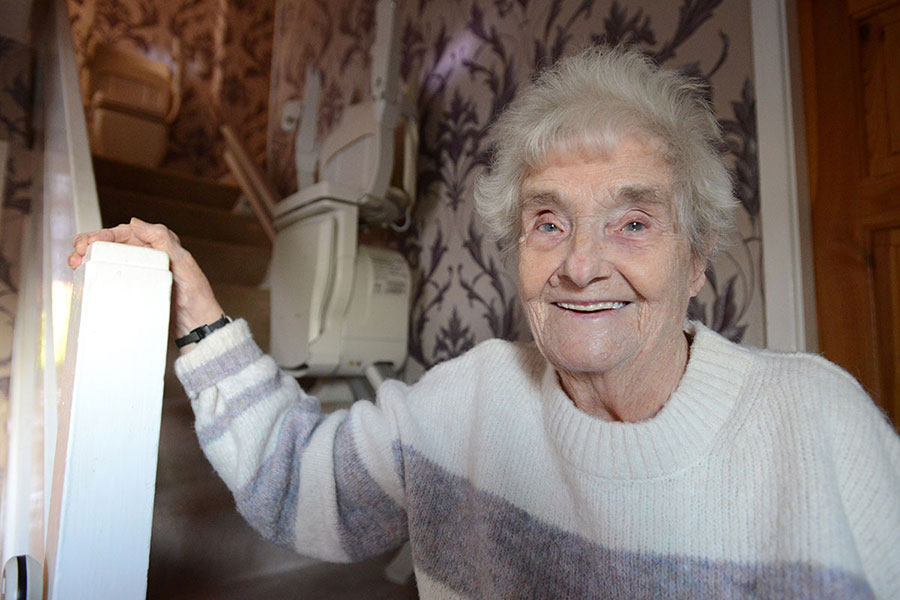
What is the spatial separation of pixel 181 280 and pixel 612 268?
552mm

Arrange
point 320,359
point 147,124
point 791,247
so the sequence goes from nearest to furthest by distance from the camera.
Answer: point 791,247 < point 320,359 < point 147,124

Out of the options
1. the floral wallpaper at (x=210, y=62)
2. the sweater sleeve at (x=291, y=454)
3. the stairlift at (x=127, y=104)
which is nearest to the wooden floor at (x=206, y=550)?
the sweater sleeve at (x=291, y=454)

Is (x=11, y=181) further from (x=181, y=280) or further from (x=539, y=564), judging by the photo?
(x=539, y=564)

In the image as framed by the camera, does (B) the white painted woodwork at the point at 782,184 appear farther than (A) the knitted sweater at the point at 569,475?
Yes

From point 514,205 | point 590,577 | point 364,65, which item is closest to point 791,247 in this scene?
point 514,205

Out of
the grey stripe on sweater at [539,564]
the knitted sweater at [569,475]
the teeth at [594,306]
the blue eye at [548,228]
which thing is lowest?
the grey stripe on sweater at [539,564]

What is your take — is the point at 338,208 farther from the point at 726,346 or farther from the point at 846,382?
the point at 846,382

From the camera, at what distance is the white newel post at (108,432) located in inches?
17.2

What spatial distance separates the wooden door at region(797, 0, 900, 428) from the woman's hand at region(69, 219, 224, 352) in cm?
110

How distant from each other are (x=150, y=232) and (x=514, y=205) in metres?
0.47

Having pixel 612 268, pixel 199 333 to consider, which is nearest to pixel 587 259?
pixel 612 268

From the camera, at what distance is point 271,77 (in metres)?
3.66

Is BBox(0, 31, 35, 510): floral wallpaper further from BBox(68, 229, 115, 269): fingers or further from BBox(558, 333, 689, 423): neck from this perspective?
BBox(558, 333, 689, 423): neck

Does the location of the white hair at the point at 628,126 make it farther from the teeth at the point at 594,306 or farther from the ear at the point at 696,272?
the teeth at the point at 594,306
